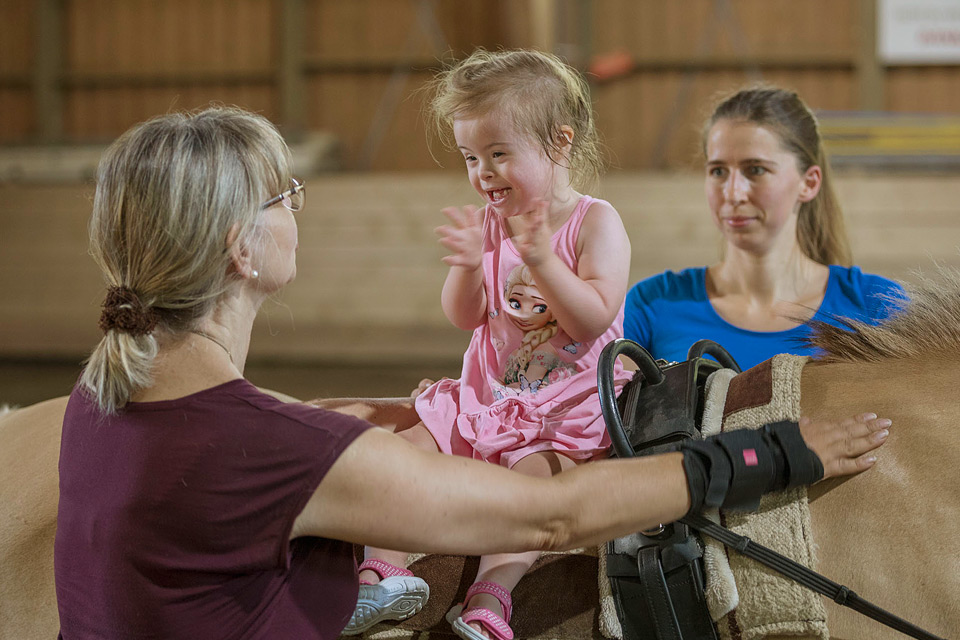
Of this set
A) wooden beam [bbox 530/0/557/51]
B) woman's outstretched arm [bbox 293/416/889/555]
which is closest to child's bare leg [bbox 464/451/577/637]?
woman's outstretched arm [bbox 293/416/889/555]

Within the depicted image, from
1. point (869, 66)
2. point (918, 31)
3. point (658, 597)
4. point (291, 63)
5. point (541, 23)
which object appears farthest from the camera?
point (291, 63)

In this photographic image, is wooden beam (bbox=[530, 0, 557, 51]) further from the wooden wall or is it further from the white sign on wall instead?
the white sign on wall

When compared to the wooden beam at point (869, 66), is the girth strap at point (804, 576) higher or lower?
lower

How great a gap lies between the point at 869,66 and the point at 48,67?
678 cm

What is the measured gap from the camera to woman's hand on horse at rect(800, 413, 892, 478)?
121 cm

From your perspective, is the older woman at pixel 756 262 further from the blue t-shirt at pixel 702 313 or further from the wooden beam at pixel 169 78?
the wooden beam at pixel 169 78

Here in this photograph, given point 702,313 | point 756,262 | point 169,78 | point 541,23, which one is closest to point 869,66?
point 541,23

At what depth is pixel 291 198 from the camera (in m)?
1.23

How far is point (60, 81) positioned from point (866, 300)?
7542 mm

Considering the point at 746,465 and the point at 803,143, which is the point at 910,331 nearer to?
the point at 746,465

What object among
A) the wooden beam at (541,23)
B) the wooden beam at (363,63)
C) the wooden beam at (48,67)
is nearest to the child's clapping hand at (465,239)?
the wooden beam at (541,23)

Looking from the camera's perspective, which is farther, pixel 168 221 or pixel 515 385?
pixel 515 385

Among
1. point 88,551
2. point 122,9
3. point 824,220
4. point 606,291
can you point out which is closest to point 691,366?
point 606,291

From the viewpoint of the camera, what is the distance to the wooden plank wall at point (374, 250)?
19.4 ft
